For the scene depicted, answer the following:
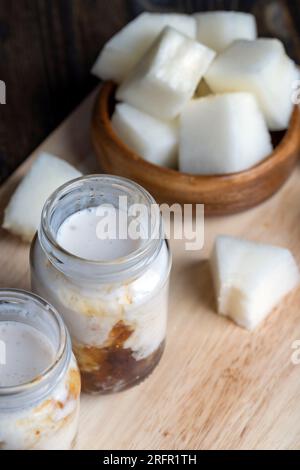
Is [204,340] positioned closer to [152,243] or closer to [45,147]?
[152,243]

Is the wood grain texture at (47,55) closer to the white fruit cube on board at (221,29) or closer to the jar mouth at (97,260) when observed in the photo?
the white fruit cube on board at (221,29)

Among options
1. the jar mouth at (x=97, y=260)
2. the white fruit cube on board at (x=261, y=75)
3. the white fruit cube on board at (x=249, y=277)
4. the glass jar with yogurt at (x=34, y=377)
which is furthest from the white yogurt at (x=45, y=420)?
the white fruit cube on board at (x=261, y=75)

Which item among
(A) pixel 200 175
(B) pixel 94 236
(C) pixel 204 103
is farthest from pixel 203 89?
(B) pixel 94 236

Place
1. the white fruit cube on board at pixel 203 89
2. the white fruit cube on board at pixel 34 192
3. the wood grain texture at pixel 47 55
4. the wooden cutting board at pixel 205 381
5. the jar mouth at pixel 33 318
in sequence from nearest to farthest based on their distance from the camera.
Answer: the jar mouth at pixel 33 318, the wooden cutting board at pixel 205 381, the white fruit cube on board at pixel 34 192, the white fruit cube on board at pixel 203 89, the wood grain texture at pixel 47 55

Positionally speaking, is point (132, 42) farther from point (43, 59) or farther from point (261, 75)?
point (43, 59)

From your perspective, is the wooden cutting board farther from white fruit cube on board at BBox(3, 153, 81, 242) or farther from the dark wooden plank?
the dark wooden plank

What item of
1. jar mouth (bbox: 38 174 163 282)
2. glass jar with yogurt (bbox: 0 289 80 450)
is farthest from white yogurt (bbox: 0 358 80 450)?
jar mouth (bbox: 38 174 163 282)

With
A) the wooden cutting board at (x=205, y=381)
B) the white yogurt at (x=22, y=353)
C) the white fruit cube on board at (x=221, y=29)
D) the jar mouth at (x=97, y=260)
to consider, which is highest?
the white fruit cube on board at (x=221, y=29)
